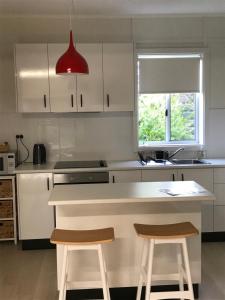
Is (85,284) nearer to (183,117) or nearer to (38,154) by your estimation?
(38,154)

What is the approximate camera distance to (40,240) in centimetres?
439

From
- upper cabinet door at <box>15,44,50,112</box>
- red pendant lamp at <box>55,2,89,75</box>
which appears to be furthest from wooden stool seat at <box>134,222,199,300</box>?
upper cabinet door at <box>15,44,50,112</box>

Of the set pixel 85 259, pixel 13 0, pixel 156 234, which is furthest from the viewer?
pixel 13 0

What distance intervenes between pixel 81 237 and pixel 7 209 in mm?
2019

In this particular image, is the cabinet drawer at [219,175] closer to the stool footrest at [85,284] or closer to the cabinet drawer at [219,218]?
the cabinet drawer at [219,218]

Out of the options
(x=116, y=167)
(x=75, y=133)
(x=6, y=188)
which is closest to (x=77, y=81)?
(x=75, y=133)

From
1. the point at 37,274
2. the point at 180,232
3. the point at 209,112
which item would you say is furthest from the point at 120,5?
the point at 37,274

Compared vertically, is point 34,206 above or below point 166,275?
above

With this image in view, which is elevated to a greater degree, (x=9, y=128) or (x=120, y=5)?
(x=120, y=5)

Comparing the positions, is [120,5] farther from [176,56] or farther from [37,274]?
[37,274]

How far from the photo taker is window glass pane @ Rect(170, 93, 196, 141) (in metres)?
5.03

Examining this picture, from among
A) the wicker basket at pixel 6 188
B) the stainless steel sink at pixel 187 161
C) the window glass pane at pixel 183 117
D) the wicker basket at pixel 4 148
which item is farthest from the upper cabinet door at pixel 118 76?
the wicker basket at pixel 6 188

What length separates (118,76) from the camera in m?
4.51

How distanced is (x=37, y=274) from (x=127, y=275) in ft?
3.52
